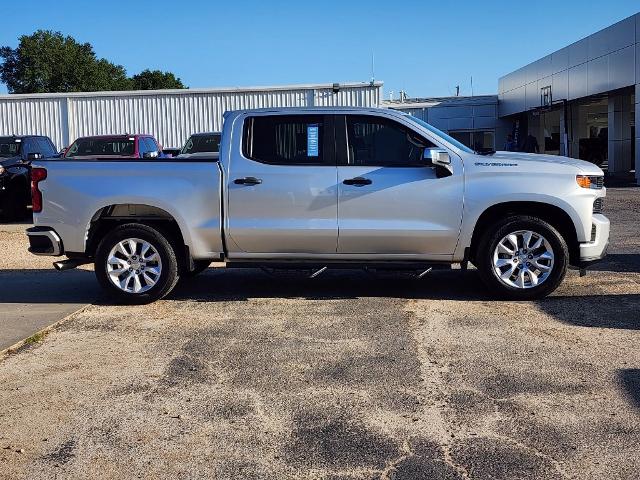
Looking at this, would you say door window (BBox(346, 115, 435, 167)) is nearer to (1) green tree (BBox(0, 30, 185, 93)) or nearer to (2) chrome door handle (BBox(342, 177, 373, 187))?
(2) chrome door handle (BBox(342, 177, 373, 187))

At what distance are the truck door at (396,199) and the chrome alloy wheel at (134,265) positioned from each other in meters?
1.97

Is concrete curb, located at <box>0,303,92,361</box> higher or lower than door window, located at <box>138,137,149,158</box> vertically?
lower

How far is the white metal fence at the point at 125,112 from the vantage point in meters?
26.8

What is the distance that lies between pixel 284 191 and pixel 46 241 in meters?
2.57

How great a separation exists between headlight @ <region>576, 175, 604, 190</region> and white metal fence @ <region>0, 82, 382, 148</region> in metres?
19.9

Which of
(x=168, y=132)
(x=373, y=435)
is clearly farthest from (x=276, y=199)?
(x=168, y=132)

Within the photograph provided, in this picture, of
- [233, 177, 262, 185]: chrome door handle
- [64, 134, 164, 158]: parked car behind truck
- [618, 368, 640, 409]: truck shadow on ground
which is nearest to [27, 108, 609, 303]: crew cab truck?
[233, 177, 262, 185]: chrome door handle

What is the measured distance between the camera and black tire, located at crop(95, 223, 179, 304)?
25.4 ft

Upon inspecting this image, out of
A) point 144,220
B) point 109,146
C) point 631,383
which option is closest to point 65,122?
point 109,146

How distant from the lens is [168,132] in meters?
27.3

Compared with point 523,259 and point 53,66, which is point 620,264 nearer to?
point 523,259

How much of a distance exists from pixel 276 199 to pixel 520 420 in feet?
12.6

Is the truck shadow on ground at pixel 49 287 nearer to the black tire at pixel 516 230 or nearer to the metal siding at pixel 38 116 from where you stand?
the black tire at pixel 516 230

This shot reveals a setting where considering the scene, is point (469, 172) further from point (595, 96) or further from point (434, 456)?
point (595, 96)
